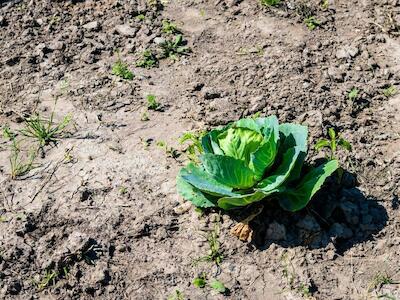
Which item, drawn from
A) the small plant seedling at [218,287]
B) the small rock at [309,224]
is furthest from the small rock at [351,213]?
the small plant seedling at [218,287]

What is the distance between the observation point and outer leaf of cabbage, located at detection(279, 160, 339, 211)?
3.63m

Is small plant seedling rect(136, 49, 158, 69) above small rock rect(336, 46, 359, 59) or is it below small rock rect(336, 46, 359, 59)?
above

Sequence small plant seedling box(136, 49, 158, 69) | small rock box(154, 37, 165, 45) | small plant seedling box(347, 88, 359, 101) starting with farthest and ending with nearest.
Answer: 1. small rock box(154, 37, 165, 45)
2. small plant seedling box(136, 49, 158, 69)
3. small plant seedling box(347, 88, 359, 101)

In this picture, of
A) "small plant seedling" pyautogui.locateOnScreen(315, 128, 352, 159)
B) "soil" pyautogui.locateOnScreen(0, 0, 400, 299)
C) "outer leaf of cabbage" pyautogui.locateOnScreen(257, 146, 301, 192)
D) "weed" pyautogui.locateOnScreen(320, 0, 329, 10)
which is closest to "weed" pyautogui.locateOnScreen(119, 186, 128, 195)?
"soil" pyautogui.locateOnScreen(0, 0, 400, 299)

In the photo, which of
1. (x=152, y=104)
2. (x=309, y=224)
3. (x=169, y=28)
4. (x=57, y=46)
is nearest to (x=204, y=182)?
(x=309, y=224)

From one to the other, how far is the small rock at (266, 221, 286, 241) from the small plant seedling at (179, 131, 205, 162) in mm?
649

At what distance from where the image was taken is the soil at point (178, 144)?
3654mm

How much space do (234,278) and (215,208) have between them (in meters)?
Answer: 0.46

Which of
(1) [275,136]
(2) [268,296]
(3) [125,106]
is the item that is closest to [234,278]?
(2) [268,296]

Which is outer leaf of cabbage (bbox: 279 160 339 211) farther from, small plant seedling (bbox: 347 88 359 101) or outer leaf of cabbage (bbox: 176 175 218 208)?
small plant seedling (bbox: 347 88 359 101)

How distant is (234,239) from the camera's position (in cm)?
377

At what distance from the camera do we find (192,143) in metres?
4.31

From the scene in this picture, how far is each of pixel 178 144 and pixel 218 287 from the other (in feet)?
3.60

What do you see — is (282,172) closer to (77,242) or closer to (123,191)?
(123,191)
